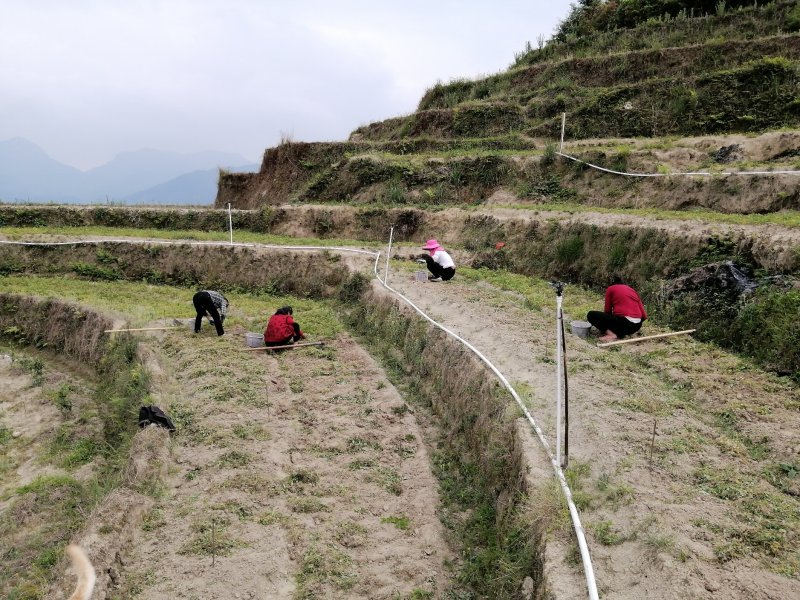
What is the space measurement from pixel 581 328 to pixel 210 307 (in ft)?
26.1

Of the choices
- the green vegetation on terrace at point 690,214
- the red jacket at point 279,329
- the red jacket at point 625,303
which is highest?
the green vegetation on terrace at point 690,214

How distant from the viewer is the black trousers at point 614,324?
31.5 feet

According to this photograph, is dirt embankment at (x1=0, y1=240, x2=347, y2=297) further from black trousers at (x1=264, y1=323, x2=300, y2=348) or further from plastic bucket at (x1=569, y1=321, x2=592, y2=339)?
plastic bucket at (x1=569, y1=321, x2=592, y2=339)

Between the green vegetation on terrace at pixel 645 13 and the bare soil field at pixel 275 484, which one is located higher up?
the green vegetation on terrace at pixel 645 13

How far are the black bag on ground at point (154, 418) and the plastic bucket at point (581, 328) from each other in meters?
7.02

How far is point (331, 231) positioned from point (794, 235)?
15.4 m

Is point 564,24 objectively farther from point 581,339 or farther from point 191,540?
point 191,540

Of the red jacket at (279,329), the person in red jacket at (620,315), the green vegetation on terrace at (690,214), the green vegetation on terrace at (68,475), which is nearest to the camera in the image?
the green vegetation on terrace at (68,475)

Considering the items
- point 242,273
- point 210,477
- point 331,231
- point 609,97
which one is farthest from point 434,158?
point 210,477

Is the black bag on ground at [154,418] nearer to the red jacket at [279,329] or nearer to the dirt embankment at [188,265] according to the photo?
the red jacket at [279,329]

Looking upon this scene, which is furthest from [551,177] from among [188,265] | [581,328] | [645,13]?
[645,13]

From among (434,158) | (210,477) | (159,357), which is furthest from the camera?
(434,158)

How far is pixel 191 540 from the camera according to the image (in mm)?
6430

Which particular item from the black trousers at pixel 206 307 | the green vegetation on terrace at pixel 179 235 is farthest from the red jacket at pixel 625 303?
the green vegetation on terrace at pixel 179 235
